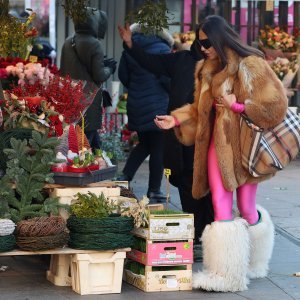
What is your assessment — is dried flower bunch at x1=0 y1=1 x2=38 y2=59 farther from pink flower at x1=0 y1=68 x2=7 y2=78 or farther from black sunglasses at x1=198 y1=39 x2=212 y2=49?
black sunglasses at x1=198 y1=39 x2=212 y2=49

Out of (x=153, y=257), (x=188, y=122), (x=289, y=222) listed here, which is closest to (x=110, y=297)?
(x=153, y=257)

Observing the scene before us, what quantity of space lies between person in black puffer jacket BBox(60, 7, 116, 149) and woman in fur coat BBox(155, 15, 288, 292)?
3.34 m

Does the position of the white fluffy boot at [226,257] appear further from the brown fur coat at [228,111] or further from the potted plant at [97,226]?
the potted plant at [97,226]

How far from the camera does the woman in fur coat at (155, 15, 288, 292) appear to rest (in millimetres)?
6559

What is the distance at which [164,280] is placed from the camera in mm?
6641

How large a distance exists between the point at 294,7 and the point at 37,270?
10.3 m

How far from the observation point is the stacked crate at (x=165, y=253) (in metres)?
6.57

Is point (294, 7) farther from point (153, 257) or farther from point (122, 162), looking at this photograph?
point (153, 257)

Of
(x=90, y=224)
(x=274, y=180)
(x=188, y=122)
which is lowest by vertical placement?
(x=274, y=180)

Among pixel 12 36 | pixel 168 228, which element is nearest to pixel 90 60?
pixel 12 36

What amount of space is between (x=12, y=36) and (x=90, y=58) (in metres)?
1.14

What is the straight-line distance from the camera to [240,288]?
665 centimetres

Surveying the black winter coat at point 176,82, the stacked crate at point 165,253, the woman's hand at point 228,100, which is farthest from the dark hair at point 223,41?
the stacked crate at point 165,253

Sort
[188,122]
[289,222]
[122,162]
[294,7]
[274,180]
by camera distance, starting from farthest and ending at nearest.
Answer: [294,7], [122,162], [274,180], [289,222], [188,122]
